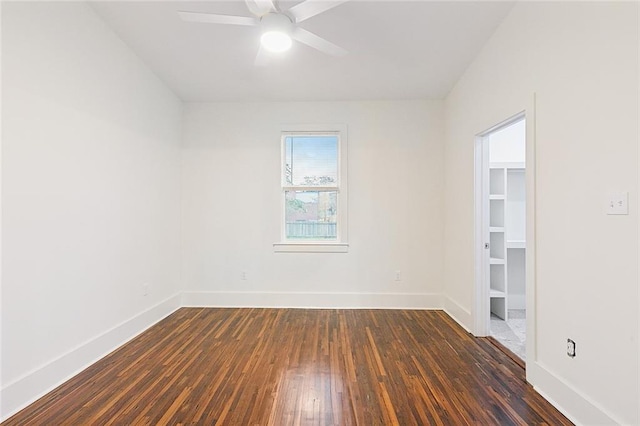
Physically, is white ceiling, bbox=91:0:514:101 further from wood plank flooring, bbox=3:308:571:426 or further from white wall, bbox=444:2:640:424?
wood plank flooring, bbox=3:308:571:426

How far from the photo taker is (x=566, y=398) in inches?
71.4

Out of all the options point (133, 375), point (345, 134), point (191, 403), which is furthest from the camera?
point (345, 134)

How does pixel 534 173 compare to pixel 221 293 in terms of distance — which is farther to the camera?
pixel 221 293

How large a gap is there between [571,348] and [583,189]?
948mm

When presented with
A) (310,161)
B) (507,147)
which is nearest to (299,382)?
(310,161)

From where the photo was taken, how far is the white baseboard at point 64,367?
182 cm

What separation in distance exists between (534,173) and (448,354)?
1.62m

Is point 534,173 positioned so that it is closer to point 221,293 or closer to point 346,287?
point 346,287

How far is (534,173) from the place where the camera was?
2.12 metres

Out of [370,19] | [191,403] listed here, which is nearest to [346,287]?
[191,403]

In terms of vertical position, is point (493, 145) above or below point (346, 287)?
above

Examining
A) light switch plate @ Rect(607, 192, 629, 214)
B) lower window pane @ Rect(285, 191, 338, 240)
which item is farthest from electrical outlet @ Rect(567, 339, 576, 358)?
lower window pane @ Rect(285, 191, 338, 240)

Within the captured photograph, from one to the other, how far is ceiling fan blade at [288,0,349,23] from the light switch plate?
1.78 meters

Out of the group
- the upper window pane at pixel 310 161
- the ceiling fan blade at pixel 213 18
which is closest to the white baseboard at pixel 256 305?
the upper window pane at pixel 310 161
